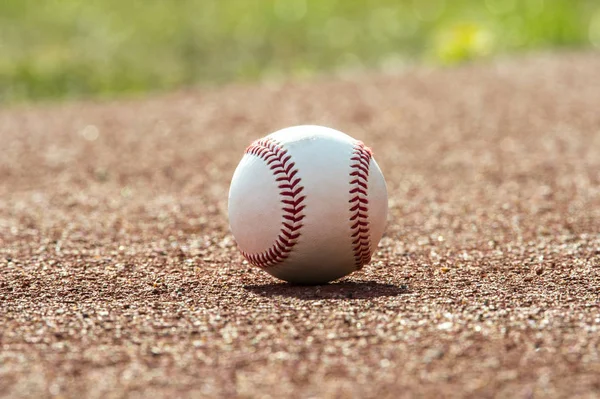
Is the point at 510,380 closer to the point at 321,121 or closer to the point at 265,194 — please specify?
the point at 265,194

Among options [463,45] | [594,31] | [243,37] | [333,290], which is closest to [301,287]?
[333,290]

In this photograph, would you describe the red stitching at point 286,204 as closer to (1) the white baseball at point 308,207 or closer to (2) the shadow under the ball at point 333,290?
(1) the white baseball at point 308,207

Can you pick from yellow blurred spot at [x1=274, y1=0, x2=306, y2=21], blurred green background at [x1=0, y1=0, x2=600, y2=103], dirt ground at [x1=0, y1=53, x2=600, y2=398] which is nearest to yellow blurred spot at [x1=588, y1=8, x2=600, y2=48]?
blurred green background at [x1=0, y1=0, x2=600, y2=103]

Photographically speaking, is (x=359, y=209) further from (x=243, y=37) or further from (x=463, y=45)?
(x=243, y=37)

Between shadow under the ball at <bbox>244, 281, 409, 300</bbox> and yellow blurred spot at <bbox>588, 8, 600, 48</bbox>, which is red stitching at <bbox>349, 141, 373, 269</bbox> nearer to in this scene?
shadow under the ball at <bbox>244, 281, 409, 300</bbox>

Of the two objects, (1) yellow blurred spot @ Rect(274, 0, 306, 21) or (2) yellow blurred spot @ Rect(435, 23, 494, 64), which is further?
(1) yellow blurred spot @ Rect(274, 0, 306, 21)

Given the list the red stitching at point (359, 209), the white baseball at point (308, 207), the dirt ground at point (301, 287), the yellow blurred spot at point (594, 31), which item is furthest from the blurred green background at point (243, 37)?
the red stitching at point (359, 209)

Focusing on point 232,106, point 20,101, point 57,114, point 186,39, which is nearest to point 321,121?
point 232,106
